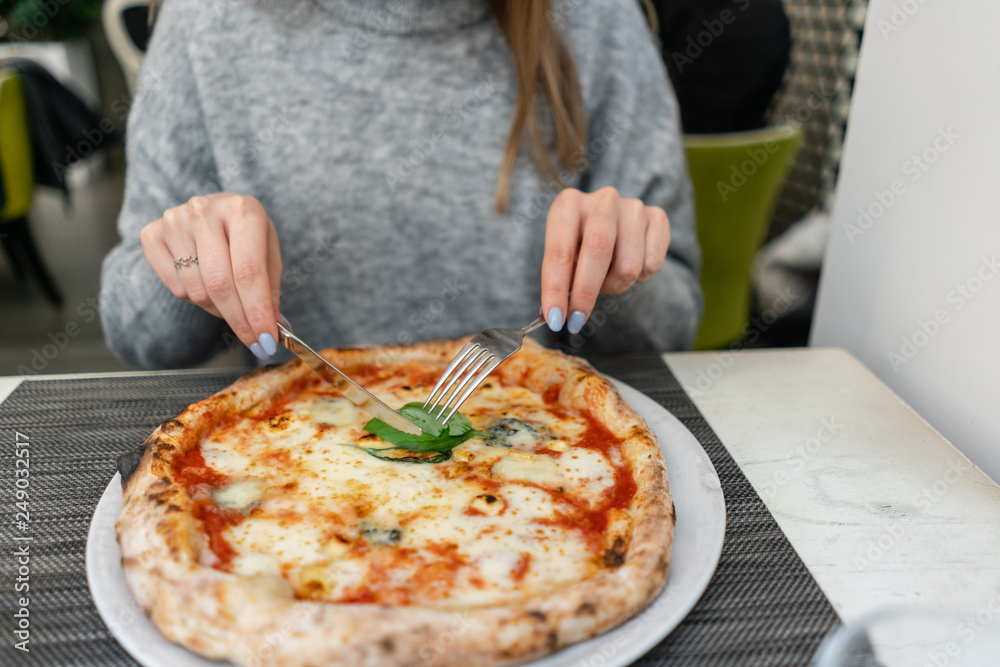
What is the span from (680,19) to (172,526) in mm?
2180

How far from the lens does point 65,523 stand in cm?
77

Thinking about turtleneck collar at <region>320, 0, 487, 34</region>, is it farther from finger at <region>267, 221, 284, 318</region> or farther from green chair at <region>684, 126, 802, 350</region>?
green chair at <region>684, 126, 802, 350</region>

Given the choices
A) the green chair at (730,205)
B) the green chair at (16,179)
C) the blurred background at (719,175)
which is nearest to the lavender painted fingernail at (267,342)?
the blurred background at (719,175)

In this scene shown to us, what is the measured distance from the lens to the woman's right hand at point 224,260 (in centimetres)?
84

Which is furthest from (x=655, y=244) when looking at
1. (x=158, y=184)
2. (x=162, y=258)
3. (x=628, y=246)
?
(x=158, y=184)

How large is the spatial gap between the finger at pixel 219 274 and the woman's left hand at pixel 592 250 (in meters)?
0.38

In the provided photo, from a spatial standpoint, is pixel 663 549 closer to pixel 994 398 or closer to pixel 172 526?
pixel 172 526

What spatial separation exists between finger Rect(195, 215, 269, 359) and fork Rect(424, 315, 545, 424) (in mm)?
234

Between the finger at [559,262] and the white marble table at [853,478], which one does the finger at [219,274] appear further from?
the white marble table at [853,478]

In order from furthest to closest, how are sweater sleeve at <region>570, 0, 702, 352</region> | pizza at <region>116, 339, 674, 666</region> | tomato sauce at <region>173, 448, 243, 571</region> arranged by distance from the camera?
sweater sleeve at <region>570, 0, 702, 352</region>, tomato sauce at <region>173, 448, 243, 571</region>, pizza at <region>116, 339, 674, 666</region>

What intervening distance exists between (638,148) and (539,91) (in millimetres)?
245

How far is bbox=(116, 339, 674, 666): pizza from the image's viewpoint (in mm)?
562

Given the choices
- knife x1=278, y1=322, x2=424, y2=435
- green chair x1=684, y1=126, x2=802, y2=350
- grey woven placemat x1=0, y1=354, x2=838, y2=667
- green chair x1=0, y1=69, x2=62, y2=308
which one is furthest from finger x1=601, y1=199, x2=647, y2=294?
green chair x1=0, y1=69, x2=62, y2=308

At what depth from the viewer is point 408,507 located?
74 cm
